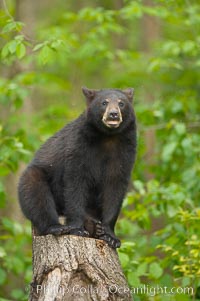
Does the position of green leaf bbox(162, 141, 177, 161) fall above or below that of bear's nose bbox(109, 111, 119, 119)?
above

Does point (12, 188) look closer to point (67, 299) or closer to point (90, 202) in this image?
point (90, 202)

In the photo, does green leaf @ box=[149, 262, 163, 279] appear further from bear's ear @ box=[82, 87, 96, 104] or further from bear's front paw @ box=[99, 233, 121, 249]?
bear's ear @ box=[82, 87, 96, 104]

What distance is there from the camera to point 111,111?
819 cm


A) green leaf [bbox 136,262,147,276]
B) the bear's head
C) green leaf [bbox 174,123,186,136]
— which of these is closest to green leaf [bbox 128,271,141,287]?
green leaf [bbox 136,262,147,276]

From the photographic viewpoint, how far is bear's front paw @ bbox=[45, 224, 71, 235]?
24.6 feet

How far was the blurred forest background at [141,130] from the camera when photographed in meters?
9.18

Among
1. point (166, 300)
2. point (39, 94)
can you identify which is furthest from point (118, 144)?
point (39, 94)

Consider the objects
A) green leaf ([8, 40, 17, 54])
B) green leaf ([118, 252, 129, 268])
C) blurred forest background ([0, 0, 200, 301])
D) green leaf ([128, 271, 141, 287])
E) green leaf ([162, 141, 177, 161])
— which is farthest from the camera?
green leaf ([162, 141, 177, 161])

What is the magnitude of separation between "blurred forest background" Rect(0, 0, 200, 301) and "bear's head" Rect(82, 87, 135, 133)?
100 cm

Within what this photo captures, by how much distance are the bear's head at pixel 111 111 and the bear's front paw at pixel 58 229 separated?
129cm

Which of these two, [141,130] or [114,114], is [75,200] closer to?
[114,114]

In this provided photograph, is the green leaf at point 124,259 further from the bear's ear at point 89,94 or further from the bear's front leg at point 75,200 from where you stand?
the bear's ear at point 89,94

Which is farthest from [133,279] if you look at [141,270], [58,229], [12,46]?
[12,46]

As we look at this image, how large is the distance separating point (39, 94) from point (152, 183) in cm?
873
